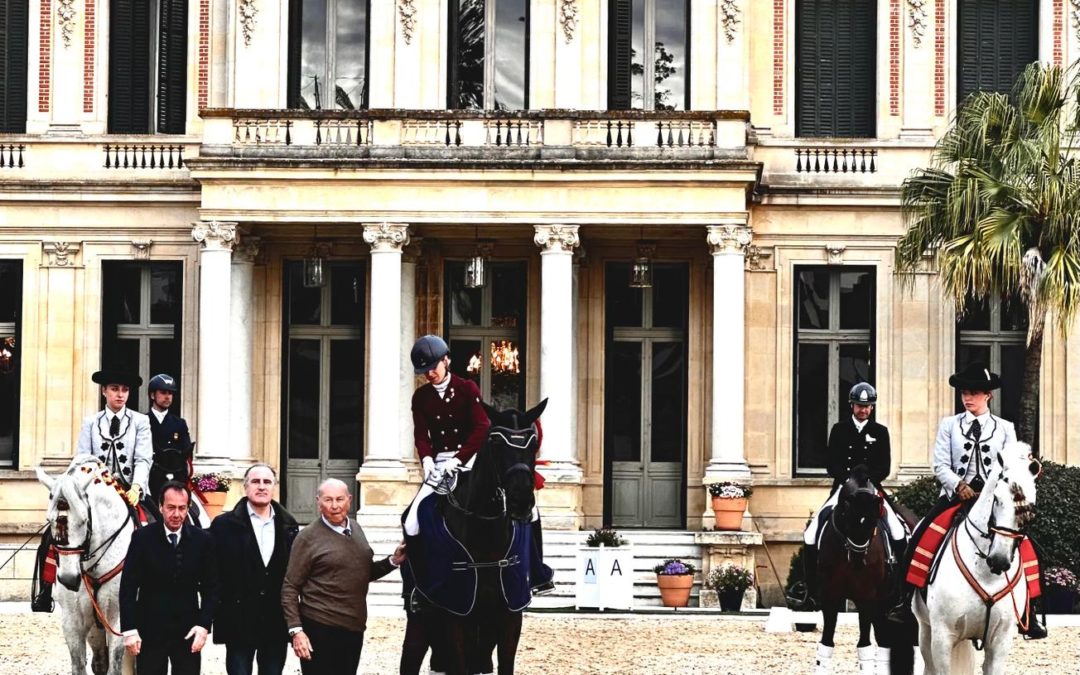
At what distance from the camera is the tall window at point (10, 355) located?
3044 centimetres

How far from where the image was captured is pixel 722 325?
92.8 feet

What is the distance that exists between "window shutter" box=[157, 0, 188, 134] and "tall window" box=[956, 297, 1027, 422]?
12094 mm

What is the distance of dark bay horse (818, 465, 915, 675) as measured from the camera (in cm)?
1591

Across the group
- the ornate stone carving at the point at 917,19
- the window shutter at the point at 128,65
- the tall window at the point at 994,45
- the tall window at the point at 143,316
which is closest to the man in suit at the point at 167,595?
the tall window at the point at 143,316

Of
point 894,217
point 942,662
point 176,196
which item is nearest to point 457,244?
point 176,196

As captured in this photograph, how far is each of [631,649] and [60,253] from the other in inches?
529

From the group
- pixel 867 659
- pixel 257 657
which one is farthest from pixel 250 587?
pixel 867 659

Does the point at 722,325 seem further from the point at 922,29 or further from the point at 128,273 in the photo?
the point at 128,273

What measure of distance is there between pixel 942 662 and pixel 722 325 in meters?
14.0

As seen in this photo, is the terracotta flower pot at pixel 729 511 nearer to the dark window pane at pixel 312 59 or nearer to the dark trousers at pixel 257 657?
the dark window pane at pixel 312 59

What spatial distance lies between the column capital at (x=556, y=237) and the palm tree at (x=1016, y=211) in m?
4.64

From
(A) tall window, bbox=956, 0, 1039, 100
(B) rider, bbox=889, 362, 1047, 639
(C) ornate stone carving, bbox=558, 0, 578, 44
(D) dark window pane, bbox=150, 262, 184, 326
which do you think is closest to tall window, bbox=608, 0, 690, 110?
(C) ornate stone carving, bbox=558, 0, 578, 44

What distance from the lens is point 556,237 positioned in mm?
28281

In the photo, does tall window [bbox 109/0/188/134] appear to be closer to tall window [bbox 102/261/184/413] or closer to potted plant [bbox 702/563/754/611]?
tall window [bbox 102/261/184/413]
